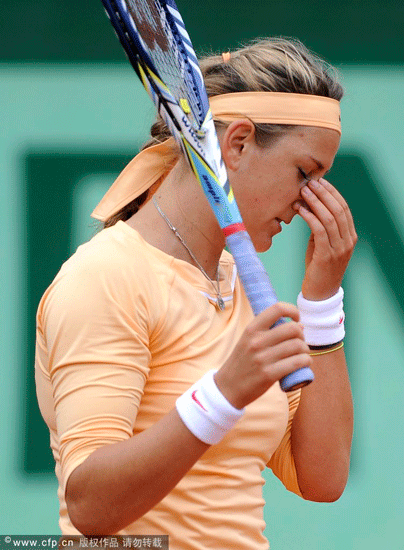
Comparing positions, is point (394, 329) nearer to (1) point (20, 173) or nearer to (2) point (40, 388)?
(1) point (20, 173)

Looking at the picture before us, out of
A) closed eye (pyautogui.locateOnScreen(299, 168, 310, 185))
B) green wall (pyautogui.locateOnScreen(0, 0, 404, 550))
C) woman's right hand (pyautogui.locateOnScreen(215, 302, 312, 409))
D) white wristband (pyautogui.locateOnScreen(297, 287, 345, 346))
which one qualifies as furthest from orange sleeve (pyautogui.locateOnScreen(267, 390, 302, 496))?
green wall (pyautogui.locateOnScreen(0, 0, 404, 550))

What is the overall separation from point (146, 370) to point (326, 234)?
1.48ft

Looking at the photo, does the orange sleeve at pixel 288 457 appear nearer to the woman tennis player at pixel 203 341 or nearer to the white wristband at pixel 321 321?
the woman tennis player at pixel 203 341

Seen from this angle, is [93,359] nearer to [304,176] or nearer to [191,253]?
[191,253]

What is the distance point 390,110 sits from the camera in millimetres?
2795

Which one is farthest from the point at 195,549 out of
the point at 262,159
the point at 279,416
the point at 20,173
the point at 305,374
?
the point at 20,173

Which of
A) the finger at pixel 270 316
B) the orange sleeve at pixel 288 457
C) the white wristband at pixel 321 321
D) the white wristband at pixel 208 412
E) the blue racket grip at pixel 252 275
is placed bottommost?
the orange sleeve at pixel 288 457

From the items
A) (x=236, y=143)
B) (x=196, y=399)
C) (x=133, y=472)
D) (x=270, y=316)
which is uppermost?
(x=236, y=143)

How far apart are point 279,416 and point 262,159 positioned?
42 cm

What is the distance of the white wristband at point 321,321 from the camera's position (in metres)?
1.62

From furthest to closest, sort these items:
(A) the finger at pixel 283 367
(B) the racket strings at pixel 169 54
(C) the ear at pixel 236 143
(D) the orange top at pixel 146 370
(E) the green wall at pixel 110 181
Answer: (E) the green wall at pixel 110 181 → (C) the ear at pixel 236 143 → (B) the racket strings at pixel 169 54 → (D) the orange top at pixel 146 370 → (A) the finger at pixel 283 367

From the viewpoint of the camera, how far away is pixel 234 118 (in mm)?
1509

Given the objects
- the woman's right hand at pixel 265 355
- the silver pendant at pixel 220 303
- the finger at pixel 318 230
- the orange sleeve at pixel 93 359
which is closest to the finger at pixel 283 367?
the woman's right hand at pixel 265 355

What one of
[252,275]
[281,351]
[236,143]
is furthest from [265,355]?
[236,143]
